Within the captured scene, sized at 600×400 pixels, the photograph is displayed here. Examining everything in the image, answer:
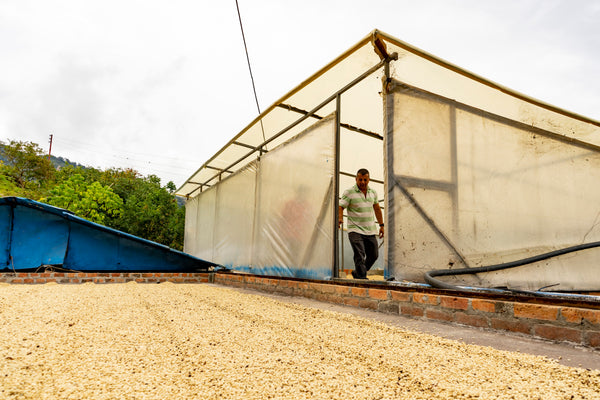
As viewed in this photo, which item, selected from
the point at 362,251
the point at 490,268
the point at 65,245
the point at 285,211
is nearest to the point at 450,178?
the point at 490,268

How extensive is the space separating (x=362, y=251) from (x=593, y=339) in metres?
2.56

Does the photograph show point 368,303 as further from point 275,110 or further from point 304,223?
point 275,110

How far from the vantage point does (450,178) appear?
3.07 m

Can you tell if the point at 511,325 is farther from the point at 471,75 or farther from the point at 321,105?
the point at 321,105

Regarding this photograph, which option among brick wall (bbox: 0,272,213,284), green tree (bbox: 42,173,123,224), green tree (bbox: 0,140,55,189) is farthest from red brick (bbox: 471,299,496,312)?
green tree (bbox: 0,140,55,189)

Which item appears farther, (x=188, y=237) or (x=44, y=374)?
(x=188, y=237)

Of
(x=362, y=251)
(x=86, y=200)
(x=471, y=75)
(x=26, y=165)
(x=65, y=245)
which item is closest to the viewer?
(x=471, y=75)

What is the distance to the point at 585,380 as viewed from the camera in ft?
3.51

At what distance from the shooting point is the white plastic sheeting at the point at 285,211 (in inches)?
149

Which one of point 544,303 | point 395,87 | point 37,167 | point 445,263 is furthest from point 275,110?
point 37,167

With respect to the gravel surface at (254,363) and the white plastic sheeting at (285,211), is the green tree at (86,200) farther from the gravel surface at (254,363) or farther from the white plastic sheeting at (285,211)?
the gravel surface at (254,363)

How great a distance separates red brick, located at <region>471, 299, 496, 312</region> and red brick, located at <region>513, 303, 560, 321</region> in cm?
11

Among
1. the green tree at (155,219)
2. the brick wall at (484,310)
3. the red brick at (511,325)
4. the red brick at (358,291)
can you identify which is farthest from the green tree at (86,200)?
the red brick at (511,325)

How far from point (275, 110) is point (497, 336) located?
366cm
